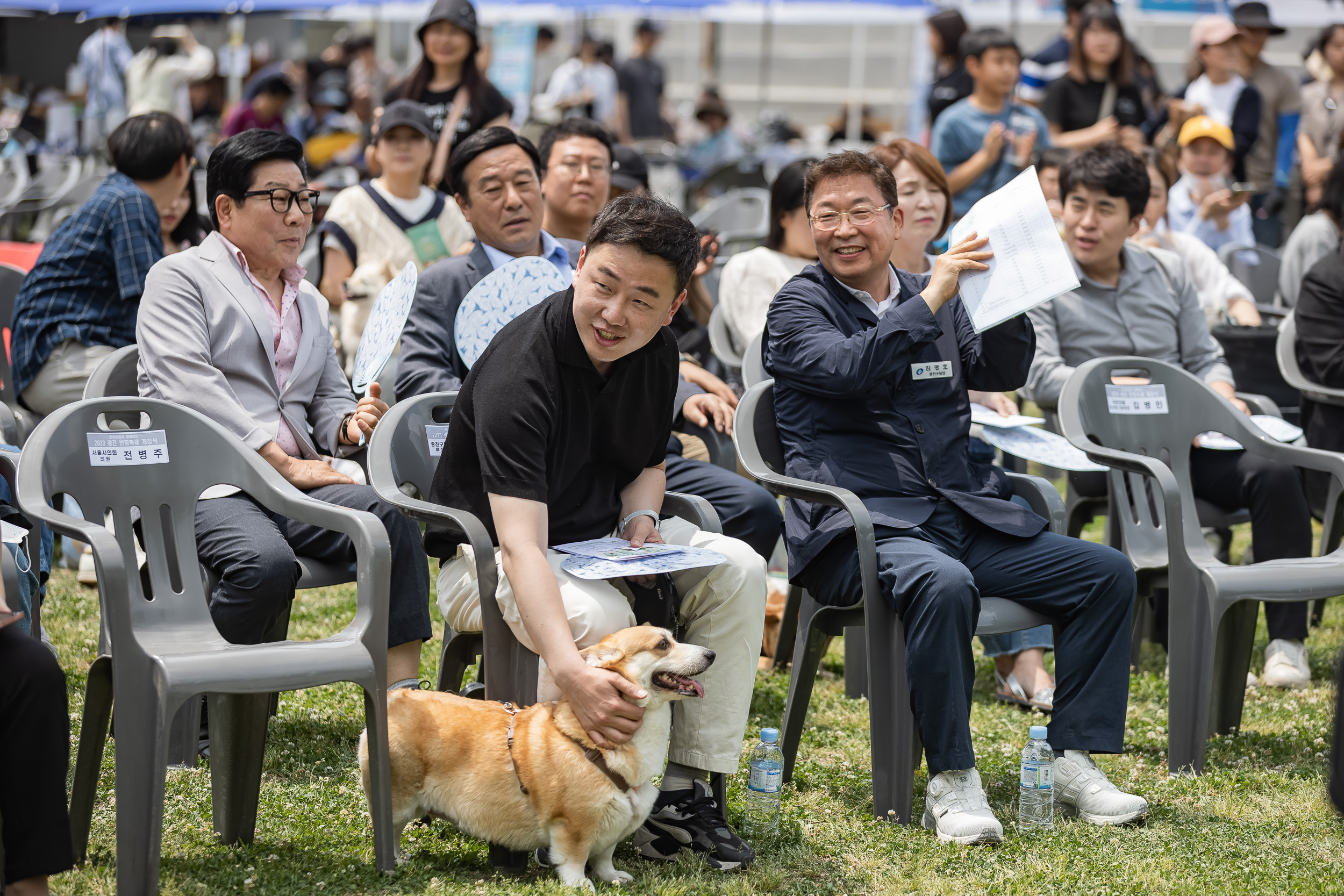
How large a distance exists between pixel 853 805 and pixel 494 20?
10.9m

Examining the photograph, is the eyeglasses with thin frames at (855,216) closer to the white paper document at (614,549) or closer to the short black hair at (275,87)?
the white paper document at (614,549)

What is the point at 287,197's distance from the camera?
3.53 m

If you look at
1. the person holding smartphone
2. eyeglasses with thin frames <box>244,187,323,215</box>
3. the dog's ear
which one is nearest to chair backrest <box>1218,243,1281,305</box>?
eyeglasses with thin frames <box>244,187,323,215</box>

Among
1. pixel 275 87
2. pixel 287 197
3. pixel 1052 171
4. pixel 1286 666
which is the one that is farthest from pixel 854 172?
pixel 275 87

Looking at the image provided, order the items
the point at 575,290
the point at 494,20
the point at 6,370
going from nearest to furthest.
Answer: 1. the point at 575,290
2. the point at 6,370
3. the point at 494,20

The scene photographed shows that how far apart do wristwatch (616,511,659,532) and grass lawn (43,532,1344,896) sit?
0.72m

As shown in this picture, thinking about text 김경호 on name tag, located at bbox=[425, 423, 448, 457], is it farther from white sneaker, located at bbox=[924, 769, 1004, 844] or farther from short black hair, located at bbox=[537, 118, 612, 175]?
short black hair, located at bbox=[537, 118, 612, 175]

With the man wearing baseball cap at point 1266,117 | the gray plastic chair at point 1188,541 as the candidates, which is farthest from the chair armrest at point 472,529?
the man wearing baseball cap at point 1266,117

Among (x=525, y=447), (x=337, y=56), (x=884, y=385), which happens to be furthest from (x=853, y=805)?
(x=337, y=56)

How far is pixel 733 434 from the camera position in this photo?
3.59 metres

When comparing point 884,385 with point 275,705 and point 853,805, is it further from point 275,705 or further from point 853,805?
point 275,705

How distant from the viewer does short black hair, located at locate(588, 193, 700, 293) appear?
284cm

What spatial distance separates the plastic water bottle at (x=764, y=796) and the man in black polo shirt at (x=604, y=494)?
16 centimetres

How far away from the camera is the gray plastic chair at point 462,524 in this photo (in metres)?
2.95
